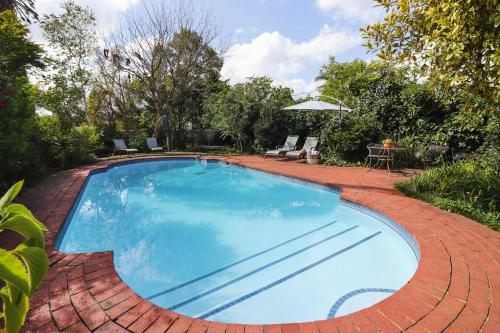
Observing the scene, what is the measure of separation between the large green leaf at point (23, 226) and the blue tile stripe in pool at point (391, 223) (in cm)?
418

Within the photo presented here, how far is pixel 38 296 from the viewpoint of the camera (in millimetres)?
2656

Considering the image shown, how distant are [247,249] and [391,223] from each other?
248cm

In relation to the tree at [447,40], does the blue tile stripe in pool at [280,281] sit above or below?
below

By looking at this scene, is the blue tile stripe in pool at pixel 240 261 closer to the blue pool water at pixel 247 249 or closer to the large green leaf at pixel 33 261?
the blue pool water at pixel 247 249

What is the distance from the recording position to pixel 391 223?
4.86 meters

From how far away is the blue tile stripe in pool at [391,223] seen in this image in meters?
3.97

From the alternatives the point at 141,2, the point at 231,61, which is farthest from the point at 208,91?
the point at 141,2

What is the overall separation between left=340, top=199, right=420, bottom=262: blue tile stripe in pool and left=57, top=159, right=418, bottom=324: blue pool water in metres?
0.04

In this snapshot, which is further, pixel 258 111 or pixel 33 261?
pixel 258 111

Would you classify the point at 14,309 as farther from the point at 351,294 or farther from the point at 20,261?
the point at 351,294

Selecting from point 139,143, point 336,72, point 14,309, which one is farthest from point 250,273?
point 336,72

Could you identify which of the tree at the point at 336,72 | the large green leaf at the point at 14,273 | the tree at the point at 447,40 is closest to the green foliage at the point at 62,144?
the tree at the point at 447,40

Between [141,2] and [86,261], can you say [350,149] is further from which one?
[141,2]

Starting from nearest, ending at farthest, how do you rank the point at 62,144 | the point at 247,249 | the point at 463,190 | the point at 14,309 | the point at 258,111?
the point at 14,309, the point at 247,249, the point at 463,190, the point at 62,144, the point at 258,111
